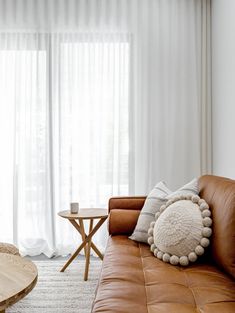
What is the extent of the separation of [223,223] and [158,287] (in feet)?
1.66

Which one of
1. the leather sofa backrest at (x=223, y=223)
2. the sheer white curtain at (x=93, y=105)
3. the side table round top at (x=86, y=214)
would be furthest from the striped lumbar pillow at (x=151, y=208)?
the sheer white curtain at (x=93, y=105)

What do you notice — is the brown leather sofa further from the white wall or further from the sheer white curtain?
the sheer white curtain

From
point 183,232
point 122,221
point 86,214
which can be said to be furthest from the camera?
point 86,214

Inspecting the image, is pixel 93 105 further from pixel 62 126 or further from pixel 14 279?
pixel 14 279

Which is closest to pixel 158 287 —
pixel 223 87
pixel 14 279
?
pixel 14 279

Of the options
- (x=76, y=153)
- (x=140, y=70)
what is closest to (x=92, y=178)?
(x=76, y=153)

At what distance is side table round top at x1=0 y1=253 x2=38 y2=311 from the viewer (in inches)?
57.7

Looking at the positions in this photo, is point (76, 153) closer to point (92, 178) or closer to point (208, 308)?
point (92, 178)

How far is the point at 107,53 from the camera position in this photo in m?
3.67

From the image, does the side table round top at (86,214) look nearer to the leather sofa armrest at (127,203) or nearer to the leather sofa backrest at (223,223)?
the leather sofa armrest at (127,203)

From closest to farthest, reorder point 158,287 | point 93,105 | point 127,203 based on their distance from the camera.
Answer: point 158,287 < point 127,203 < point 93,105

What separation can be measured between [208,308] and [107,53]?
289cm

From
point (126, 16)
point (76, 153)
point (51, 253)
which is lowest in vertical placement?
point (51, 253)

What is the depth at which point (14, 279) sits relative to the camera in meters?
1.65
